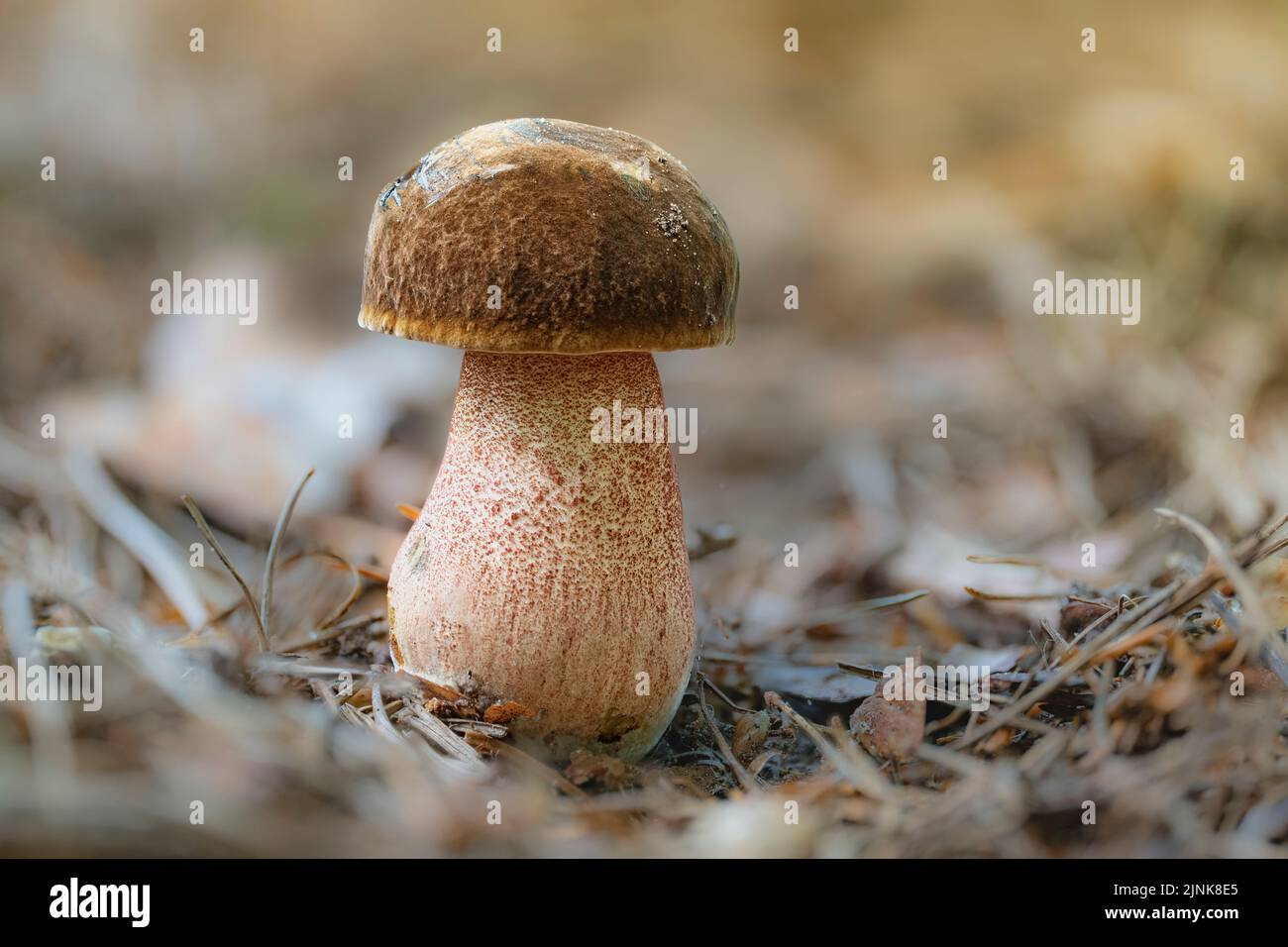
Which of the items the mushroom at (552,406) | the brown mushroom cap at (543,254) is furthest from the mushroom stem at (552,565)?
the brown mushroom cap at (543,254)

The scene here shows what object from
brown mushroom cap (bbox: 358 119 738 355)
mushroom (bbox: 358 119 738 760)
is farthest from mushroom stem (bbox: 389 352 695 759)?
brown mushroom cap (bbox: 358 119 738 355)

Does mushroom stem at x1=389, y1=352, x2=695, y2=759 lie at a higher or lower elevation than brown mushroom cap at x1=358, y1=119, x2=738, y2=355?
lower

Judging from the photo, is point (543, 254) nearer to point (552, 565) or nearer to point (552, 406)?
point (552, 406)

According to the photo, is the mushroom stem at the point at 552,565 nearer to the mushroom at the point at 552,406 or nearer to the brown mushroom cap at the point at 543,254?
the mushroom at the point at 552,406

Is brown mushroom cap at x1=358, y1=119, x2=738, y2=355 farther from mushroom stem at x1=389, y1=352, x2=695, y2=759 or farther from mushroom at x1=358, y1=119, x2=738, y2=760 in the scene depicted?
mushroom stem at x1=389, y1=352, x2=695, y2=759

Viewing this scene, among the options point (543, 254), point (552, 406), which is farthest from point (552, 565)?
point (543, 254)

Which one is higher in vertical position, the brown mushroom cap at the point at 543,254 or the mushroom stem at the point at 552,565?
the brown mushroom cap at the point at 543,254

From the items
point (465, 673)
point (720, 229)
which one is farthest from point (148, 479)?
point (720, 229)
